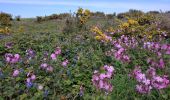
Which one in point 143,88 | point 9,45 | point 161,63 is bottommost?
point 9,45

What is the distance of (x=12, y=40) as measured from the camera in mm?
10914

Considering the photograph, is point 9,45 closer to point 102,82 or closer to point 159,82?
point 102,82

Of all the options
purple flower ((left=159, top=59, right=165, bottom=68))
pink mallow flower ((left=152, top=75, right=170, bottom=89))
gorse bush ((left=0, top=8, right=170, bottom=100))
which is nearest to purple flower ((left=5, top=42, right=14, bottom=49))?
gorse bush ((left=0, top=8, right=170, bottom=100))

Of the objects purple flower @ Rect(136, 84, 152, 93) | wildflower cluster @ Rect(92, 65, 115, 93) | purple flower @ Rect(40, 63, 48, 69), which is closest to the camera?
wildflower cluster @ Rect(92, 65, 115, 93)

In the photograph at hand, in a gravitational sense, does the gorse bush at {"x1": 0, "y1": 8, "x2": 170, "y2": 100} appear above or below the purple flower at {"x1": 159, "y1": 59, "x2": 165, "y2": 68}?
below

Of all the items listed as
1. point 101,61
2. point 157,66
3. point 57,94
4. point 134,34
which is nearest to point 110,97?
point 57,94

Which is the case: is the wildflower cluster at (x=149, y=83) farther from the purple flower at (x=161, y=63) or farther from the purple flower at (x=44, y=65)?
the purple flower at (x=44, y=65)

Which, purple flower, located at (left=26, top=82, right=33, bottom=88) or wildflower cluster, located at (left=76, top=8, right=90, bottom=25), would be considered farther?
wildflower cluster, located at (left=76, top=8, right=90, bottom=25)

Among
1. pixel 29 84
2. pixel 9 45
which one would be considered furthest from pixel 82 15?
pixel 29 84

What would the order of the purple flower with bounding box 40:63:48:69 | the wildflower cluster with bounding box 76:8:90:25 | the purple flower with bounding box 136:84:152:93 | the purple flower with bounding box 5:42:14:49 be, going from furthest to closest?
the wildflower cluster with bounding box 76:8:90:25 < the purple flower with bounding box 5:42:14:49 < the purple flower with bounding box 40:63:48:69 < the purple flower with bounding box 136:84:152:93

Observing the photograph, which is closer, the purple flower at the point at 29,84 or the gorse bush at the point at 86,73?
the gorse bush at the point at 86,73

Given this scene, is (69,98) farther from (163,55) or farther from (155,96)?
(163,55)

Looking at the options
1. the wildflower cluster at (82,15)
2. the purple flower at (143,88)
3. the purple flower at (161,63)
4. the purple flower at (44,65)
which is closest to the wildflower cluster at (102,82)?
the purple flower at (143,88)

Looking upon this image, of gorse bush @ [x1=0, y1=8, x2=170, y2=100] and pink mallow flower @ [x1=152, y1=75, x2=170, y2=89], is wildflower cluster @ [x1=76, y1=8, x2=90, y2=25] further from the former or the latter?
pink mallow flower @ [x1=152, y1=75, x2=170, y2=89]
